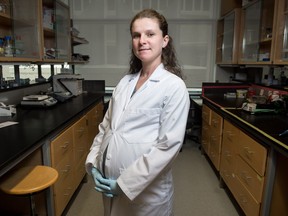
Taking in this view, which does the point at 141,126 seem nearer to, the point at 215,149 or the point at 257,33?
the point at 215,149

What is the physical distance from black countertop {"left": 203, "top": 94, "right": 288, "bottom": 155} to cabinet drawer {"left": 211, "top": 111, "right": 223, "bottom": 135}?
0.55 ft

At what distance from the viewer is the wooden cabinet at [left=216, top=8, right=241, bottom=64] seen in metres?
3.21

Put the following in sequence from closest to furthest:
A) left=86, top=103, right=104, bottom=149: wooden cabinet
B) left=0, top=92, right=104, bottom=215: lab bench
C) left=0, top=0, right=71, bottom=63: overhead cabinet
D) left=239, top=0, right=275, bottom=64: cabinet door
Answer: left=0, top=92, right=104, bottom=215: lab bench
left=0, top=0, right=71, bottom=63: overhead cabinet
left=239, top=0, right=275, bottom=64: cabinet door
left=86, top=103, right=104, bottom=149: wooden cabinet

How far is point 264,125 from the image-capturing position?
5.74 feet

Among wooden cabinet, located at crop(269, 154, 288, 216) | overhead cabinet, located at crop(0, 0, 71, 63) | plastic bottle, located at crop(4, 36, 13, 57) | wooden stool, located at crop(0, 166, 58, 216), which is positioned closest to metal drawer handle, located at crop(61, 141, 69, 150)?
wooden stool, located at crop(0, 166, 58, 216)

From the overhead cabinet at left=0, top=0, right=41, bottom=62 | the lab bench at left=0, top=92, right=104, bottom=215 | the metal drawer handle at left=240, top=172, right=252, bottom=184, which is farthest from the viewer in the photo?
the overhead cabinet at left=0, top=0, right=41, bottom=62

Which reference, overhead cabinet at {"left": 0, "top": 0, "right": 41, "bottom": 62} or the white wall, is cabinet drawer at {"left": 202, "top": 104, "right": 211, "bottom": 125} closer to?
the white wall

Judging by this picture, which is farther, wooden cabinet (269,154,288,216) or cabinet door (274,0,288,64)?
cabinet door (274,0,288,64)

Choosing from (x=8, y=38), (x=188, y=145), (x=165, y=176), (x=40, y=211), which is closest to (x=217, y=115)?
(x=188, y=145)

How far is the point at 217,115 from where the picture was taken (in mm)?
2652

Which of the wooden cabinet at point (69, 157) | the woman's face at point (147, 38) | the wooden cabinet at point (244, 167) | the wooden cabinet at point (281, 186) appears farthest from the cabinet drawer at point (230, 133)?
the wooden cabinet at point (69, 157)

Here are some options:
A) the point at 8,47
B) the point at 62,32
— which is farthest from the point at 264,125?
the point at 62,32

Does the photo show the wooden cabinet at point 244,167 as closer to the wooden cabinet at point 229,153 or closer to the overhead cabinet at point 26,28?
the wooden cabinet at point 229,153

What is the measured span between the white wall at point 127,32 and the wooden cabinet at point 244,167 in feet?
6.72
